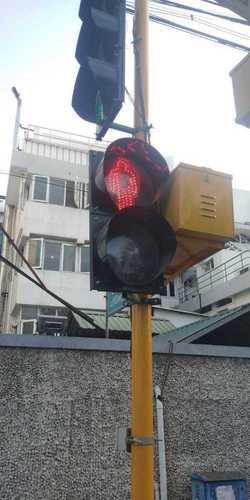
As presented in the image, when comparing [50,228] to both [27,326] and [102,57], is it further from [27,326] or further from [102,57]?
[102,57]

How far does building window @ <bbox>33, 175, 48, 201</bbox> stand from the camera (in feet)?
62.5

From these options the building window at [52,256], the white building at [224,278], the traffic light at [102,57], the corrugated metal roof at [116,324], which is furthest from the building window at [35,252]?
the traffic light at [102,57]

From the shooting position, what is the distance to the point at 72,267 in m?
18.8

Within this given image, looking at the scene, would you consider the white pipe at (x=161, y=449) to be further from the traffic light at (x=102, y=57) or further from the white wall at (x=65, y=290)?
Answer: the white wall at (x=65, y=290)

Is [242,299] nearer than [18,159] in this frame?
Yes

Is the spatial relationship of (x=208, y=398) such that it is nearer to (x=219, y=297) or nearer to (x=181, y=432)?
(x=181, y=432)

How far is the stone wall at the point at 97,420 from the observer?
474cm

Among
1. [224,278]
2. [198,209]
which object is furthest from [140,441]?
[224,278]

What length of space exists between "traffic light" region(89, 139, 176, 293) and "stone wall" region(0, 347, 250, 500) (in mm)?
3123

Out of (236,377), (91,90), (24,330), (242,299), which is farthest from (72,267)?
(91,90)

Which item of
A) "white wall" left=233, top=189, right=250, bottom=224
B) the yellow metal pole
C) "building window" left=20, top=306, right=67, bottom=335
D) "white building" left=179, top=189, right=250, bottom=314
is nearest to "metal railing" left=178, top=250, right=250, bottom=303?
"white building" left=179, top=189, right=250, bottom=314

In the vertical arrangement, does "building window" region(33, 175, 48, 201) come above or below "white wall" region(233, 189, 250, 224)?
below

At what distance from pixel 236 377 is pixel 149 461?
407 cm

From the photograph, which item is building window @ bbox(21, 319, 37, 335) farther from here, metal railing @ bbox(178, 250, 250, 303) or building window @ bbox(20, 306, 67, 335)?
metal railing @ bbox(178, 250, 250, 303)
